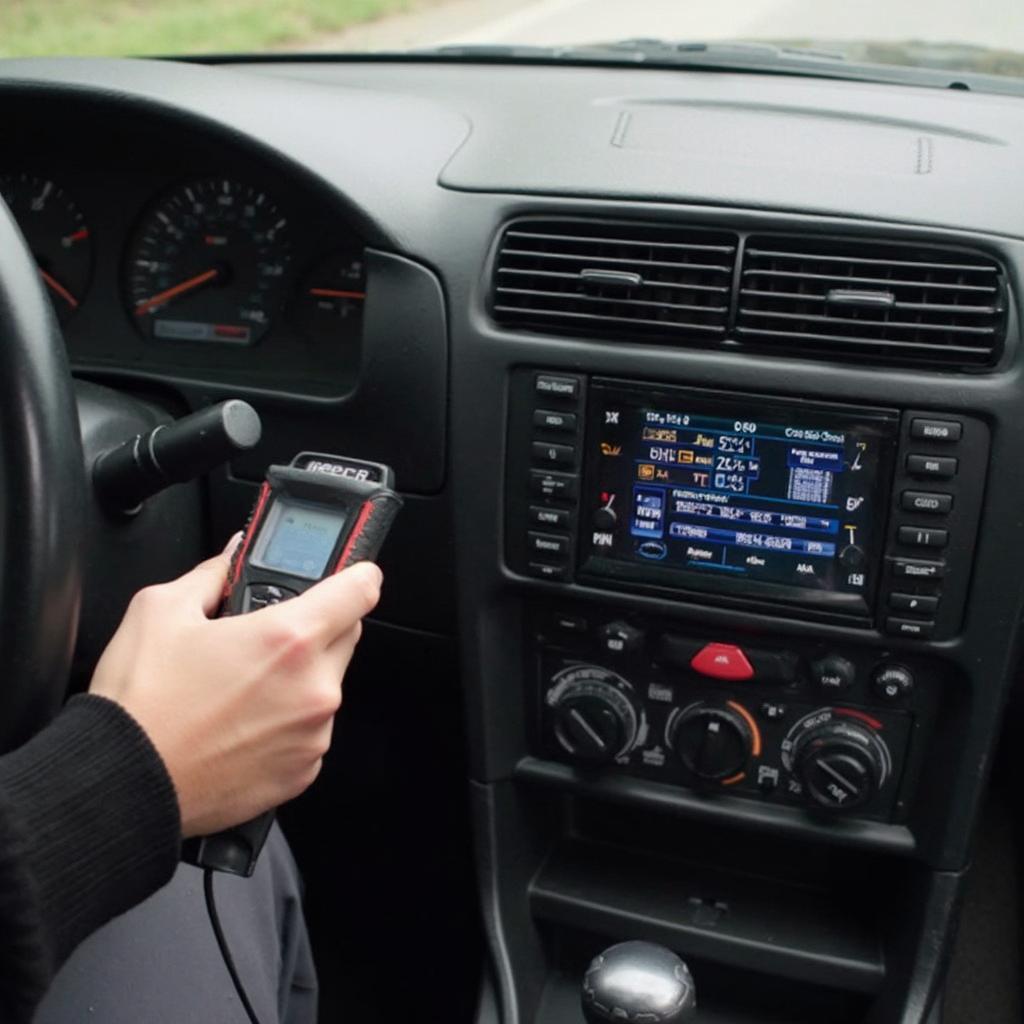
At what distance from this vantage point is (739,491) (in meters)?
A: 1.43

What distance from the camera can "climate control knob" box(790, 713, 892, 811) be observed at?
1.51m

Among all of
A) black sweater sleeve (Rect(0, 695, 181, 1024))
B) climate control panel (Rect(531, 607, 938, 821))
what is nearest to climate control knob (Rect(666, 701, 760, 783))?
climate control panel (Rect(531, 607, 938, 821))

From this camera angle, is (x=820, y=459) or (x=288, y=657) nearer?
(x=288, y=657)

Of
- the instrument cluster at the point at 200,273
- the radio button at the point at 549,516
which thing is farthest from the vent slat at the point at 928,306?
the instrument cluster at the point at 200,273

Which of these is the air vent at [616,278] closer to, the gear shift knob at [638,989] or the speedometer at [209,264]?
the speedometer at [209,264]

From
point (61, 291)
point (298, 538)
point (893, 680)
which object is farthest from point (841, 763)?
point (61, 291)

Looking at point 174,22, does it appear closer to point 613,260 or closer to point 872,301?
point 613,260

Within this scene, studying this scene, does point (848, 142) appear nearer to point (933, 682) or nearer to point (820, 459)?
point (820, 459)

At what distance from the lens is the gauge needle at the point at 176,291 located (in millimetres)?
1745

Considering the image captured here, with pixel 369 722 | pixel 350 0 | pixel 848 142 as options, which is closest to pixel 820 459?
pixel 848 142

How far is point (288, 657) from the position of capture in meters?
1.03

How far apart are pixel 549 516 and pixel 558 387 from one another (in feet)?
0.45

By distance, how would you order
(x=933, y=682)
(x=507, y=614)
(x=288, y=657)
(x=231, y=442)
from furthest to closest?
(x=507, y=614), (x=933, y=682), (x=231, y=442), (x=288, y=657)

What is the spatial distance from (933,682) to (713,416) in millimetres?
377
